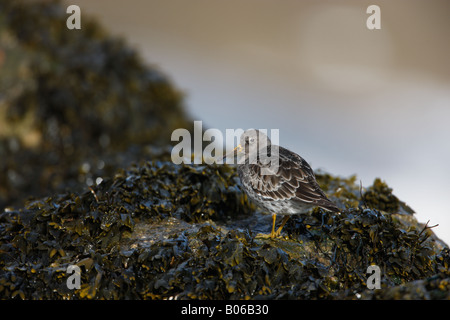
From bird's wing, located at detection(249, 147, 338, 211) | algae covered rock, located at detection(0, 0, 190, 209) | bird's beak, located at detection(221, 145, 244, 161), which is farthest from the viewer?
algae covered rock, located at detection(0, 0, 190, 209)

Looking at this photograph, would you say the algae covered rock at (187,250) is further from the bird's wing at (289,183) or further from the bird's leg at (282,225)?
the bird's wing at (289,183)

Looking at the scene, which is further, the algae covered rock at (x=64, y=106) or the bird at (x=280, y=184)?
the algae covered rock at (x=64, y=106)

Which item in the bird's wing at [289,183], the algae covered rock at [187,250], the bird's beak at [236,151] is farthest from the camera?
the bird's beak at [236,151]

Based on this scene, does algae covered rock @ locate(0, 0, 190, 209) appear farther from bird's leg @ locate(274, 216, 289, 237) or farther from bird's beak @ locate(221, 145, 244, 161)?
bird's leg @ locate(274, 216, 289, 237)

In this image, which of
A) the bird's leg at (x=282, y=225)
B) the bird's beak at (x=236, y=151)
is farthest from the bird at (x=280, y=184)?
the bird's beak at (x=236, y=151)

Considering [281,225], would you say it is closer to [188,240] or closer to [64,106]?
[188,240]

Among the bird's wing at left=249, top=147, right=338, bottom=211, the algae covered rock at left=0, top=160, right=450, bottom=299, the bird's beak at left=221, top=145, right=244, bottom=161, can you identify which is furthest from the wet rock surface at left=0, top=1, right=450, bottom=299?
the bird's wing at left=249, top=147, right=338, bottom=211
